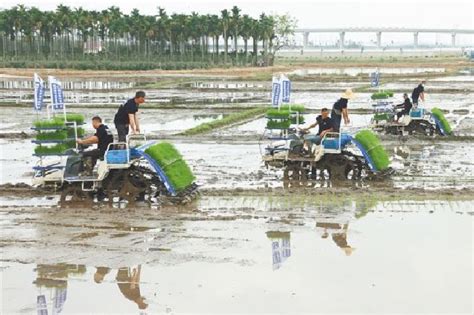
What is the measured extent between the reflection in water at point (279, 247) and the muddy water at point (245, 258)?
0.01 meters

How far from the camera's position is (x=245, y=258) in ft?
37.9

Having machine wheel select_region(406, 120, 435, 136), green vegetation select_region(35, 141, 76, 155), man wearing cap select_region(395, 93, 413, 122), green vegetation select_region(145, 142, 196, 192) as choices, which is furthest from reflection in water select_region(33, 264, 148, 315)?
machine wheel select_region(406, 120, 435, 136)

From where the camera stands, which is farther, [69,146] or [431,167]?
[431,167]

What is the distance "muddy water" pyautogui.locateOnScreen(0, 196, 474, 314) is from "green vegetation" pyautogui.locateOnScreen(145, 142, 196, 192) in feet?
1.99

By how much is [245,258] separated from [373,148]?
694 centimetres

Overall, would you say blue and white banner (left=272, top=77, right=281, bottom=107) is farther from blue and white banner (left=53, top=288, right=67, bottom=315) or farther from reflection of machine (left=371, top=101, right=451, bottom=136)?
blue and white banner (left=53, top=288, right=67, bottom=315)

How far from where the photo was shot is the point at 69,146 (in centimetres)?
1678

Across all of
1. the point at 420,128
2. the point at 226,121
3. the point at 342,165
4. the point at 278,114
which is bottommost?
the point at 226,121

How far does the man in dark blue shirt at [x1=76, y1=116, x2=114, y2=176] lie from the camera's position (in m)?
15.5

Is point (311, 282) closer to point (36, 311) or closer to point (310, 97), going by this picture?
point (36, 311)

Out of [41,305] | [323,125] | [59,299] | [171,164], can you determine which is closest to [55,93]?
[171,164]

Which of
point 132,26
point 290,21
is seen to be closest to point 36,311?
point 132,26

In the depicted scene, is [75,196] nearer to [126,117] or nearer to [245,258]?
[126,117]

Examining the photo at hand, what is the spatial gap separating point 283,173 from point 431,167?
152 inches
